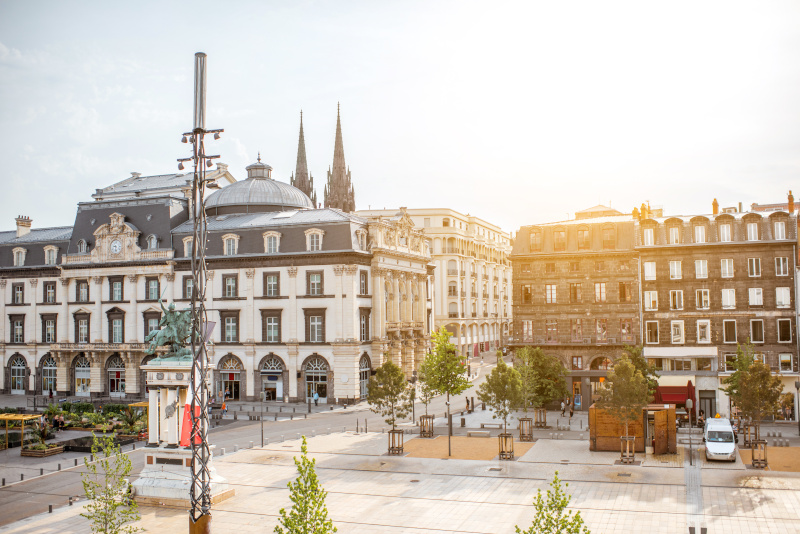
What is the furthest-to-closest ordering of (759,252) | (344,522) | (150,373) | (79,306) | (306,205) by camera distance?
1. (306,205)
2. (79,306)
3. (759,252)
4. (150,373)
5. (344,522)

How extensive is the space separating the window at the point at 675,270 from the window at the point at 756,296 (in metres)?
5.28

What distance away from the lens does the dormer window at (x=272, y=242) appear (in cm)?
7212

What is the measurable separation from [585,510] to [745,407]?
57.0 feet

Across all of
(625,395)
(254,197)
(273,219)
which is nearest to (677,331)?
(625,395)

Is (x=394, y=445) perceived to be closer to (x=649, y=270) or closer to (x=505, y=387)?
(x=505, y=387)

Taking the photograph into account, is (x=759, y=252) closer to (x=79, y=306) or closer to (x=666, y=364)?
(x=666, y=364)

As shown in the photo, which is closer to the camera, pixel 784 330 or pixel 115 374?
pixel 784 330

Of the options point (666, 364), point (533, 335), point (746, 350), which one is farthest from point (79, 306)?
point (746, 350)

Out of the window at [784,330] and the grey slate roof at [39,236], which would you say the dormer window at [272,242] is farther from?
the window at [784,330]

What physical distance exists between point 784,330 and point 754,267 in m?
5.09

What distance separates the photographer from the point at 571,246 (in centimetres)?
6294

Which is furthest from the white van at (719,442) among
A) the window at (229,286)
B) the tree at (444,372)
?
the window at (229,286)

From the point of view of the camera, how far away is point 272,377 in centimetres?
7169

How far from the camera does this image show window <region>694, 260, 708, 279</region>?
5809 centimetres
